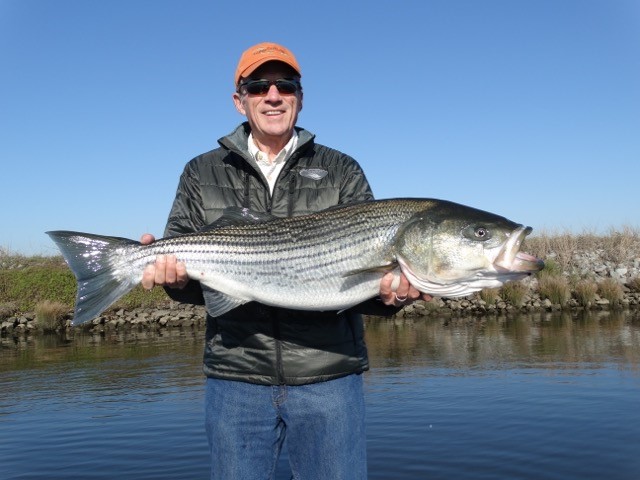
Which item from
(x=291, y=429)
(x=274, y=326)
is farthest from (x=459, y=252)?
(x=291, y=429)

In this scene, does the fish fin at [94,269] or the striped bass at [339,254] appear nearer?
the striped bass at [339,254]

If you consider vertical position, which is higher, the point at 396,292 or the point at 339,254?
the point at 339,254

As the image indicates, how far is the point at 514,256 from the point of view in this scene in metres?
4.70

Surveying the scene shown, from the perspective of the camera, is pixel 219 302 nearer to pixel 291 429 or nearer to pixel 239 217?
pixel 239 217

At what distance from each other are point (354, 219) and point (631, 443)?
7.47 metres

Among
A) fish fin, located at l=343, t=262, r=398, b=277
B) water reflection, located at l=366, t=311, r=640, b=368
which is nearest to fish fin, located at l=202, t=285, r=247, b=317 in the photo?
fish fin, located at l=343, t=262, r=398, b=277

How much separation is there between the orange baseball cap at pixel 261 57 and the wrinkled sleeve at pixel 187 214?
2.77 feet

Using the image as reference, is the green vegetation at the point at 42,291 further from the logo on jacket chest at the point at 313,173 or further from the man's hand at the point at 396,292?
the man's hand at the point at 396,292

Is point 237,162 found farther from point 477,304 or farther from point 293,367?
point 477,304

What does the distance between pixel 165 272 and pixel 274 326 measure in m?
0.94

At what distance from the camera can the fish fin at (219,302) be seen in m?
4.68

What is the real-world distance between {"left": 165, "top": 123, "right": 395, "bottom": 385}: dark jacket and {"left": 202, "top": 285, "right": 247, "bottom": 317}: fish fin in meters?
0.12

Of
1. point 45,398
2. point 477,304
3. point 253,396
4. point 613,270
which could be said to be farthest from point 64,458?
point 613,270

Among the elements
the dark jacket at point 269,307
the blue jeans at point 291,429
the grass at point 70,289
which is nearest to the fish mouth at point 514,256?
the dark jacket at point 269,307
